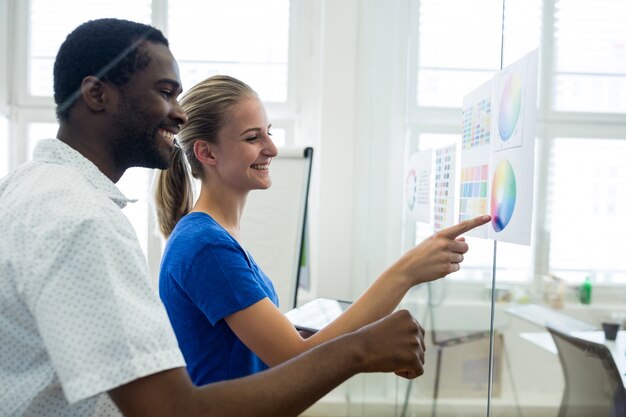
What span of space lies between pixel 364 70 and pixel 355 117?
1.07 feet

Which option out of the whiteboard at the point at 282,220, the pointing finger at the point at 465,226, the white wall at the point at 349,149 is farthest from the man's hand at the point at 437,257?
the whiteboard at the point at 282,220

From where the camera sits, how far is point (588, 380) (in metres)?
0.81

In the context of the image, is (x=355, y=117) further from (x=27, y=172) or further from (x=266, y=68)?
(x=27, y=172)

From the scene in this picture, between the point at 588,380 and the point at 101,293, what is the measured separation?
0.60m

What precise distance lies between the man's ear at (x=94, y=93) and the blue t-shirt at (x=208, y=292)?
378 mm

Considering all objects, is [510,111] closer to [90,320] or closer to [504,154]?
[504,154]

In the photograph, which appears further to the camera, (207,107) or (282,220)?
(282,220)

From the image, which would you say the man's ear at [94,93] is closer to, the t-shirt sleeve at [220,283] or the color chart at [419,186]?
the t-shirt sleeve at [220,283]

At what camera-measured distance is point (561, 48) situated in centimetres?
88

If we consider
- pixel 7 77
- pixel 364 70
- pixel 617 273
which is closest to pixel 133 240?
pixel 617 273

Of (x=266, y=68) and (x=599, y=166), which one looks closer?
(x=599, y=166)

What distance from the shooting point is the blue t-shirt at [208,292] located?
1.16 metres

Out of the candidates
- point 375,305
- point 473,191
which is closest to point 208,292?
point 375,305

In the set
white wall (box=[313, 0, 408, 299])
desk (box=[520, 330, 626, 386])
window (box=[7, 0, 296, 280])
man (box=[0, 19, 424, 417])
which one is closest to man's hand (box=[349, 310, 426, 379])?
man (box=[0, 19, 424, 417])
